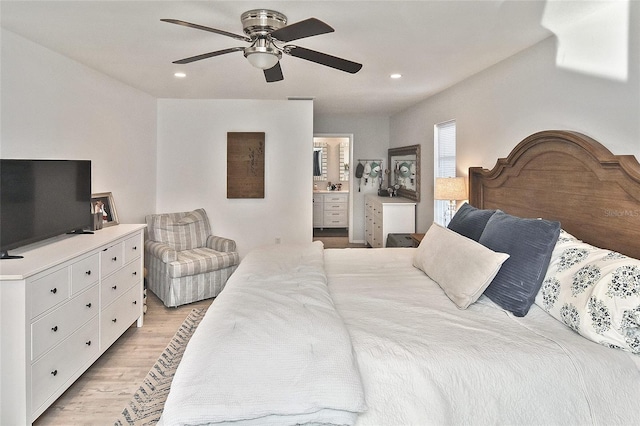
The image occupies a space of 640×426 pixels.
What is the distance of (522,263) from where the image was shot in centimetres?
210

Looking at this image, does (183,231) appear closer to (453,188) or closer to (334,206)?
(453,188)

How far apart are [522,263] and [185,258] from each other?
3.28 metres

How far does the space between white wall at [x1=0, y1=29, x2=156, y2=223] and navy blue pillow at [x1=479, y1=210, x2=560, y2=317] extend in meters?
3.23

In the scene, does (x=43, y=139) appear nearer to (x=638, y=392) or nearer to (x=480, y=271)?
(x=480, y=271)

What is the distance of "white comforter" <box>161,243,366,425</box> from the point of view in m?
1.33

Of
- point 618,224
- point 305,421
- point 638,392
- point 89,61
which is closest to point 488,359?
point 638,392

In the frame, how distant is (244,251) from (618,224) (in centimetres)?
431

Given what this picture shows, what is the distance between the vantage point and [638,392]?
61.6 inches

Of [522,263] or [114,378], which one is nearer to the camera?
[522,263]

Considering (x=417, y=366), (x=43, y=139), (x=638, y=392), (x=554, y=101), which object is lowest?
(x=638, y=392)

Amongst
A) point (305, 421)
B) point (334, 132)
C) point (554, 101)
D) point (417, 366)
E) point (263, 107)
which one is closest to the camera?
point (305, 421)

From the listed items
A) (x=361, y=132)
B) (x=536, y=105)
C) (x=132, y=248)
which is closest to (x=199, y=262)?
(x=132, y=248)

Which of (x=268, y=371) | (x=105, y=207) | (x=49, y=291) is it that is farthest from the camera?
(x=105, y=207)

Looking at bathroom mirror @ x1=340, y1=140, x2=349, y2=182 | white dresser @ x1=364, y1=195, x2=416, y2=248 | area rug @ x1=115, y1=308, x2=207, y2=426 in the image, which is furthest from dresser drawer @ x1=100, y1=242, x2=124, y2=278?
bathroom mirror @ x1=340, y1=140, x2=349, y2=182
